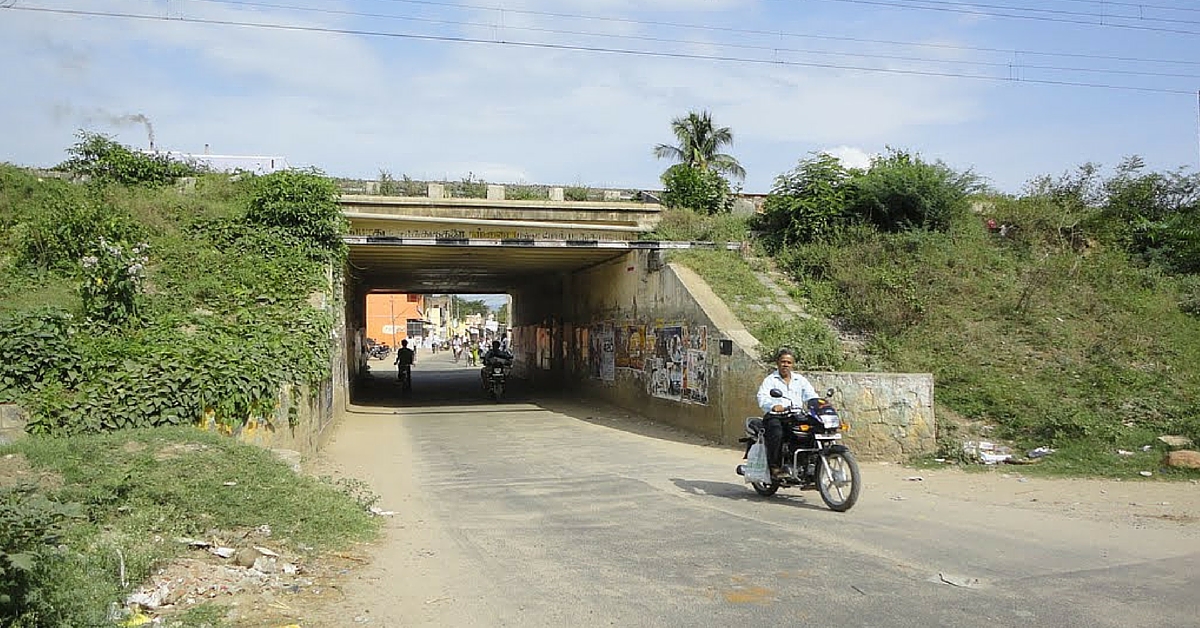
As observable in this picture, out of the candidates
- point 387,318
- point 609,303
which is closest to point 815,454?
point 609,303

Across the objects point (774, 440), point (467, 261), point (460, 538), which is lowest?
point (460, 538)

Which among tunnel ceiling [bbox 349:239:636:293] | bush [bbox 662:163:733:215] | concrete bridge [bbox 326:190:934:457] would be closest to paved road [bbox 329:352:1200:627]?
concrete bridge [bbox 326:190:934:457]

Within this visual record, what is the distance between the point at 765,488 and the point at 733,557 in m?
2.87

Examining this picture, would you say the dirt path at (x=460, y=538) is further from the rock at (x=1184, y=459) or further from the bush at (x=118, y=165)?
the bush at (x=118, y=165)


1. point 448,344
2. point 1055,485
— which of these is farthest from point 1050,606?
point 448,344

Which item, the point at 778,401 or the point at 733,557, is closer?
the point at 733,557

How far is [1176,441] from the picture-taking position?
1103cm

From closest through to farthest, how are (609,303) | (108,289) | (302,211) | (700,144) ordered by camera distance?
(108,289)
(302,211)
(609,303)
(700,144)

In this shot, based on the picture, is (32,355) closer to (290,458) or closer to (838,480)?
(290,458)

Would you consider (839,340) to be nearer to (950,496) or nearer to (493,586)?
(950,496)

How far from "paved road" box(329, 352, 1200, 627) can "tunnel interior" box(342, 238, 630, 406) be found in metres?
8.78

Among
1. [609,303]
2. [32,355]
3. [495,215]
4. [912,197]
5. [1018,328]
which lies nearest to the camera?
[32,355]

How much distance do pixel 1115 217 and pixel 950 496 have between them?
1390 cm

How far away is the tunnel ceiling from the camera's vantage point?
1817 cm
